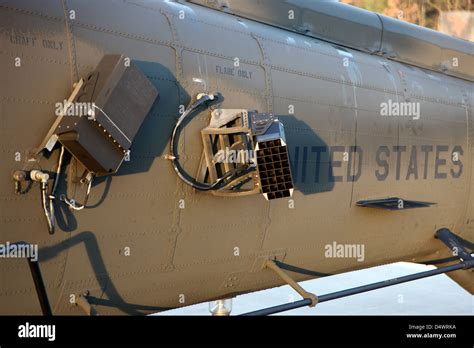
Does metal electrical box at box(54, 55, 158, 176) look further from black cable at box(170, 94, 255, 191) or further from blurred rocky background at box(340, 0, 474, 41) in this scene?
blurred rocky background at box(340, 0, 474, 41)

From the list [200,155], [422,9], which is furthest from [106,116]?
[422,9]

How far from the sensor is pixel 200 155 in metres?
5.13

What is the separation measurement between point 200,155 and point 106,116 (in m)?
1.02

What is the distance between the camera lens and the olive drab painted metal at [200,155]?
167 inches

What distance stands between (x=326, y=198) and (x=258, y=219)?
2.80ft

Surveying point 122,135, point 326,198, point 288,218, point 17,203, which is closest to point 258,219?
point 288,218

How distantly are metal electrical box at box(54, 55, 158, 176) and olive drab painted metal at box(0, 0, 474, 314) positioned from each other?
139 millimetres

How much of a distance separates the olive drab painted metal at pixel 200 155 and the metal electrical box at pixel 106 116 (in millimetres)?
139

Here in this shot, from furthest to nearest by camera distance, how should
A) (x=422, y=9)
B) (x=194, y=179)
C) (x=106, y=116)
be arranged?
(x=422, y=9) → (x=194, y=179) → (x=106, y=116)

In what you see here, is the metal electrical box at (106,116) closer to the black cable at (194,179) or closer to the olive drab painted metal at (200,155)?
the olive drab painted metal at (200,155)

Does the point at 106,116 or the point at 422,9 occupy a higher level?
the point at 422,9

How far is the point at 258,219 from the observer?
561 cm

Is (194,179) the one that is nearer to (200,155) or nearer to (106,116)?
(200,155)
